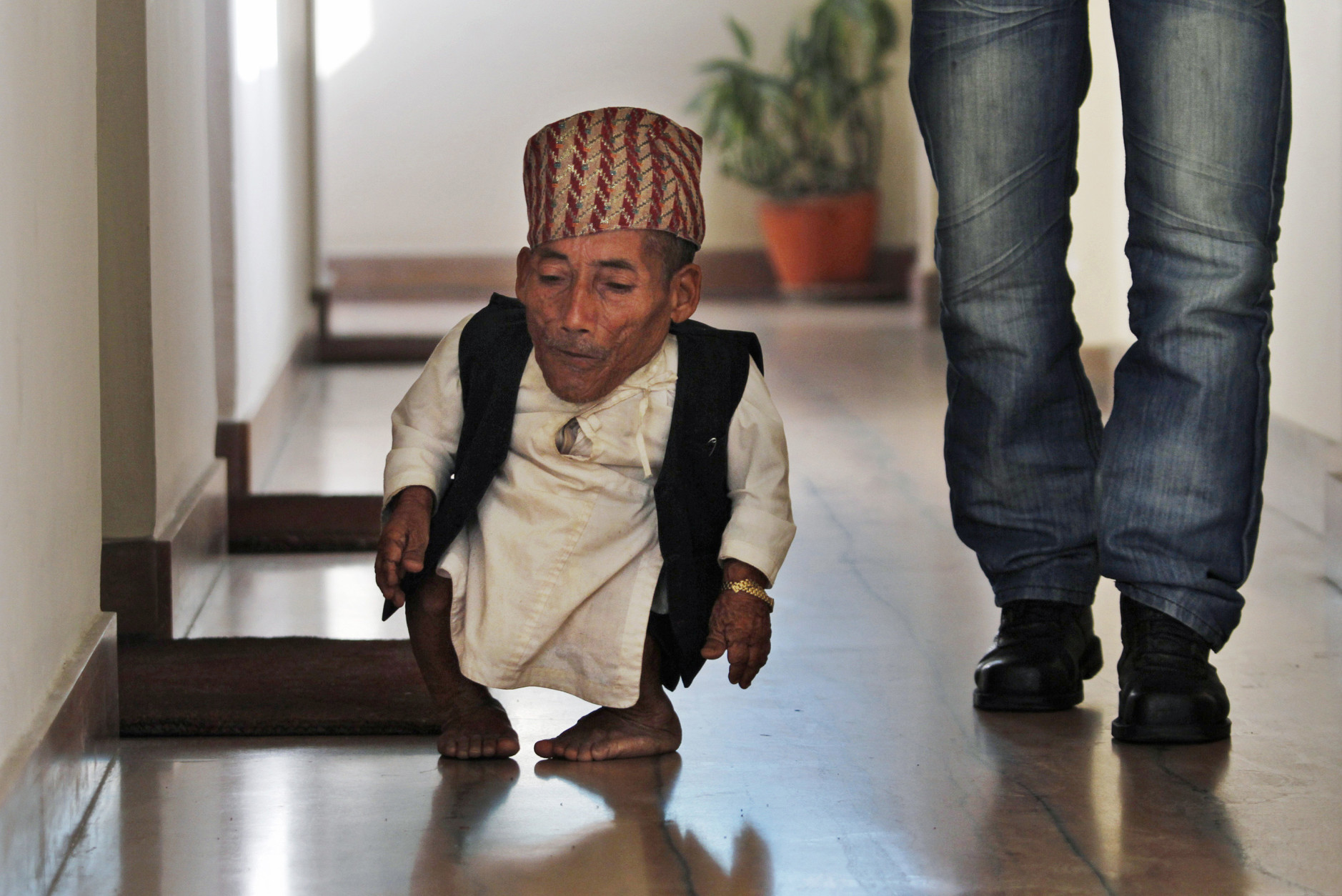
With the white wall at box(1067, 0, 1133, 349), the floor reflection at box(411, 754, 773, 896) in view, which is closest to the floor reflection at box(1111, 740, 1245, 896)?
the floor reflection at box(411, 754, 773, 896)

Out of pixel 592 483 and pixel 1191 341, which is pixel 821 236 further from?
pixel 592 483

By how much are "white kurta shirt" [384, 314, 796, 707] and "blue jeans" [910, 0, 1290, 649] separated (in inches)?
12.3

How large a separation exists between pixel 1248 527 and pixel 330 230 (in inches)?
254

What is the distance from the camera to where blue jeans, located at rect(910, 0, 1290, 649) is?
141cm

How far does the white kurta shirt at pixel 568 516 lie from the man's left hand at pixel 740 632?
2.2 inches

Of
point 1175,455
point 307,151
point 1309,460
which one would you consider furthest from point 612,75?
point 1175,455

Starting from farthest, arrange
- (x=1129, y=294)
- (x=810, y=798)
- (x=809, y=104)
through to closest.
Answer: (x=809, y=104) → (x=1129, y=294) → (x=810, y=798)

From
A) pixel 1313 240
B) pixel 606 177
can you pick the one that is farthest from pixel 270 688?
pixel 1313 240

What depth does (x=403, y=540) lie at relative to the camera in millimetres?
1298

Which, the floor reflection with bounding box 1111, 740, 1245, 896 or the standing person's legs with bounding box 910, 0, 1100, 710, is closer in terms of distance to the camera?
the floor reflection with bounding box 1111, 740, 1245, 896

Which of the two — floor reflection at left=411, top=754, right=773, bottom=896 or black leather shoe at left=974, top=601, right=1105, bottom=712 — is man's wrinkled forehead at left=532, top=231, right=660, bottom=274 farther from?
black leather shoe at left=974, top=601, right=1105, bottom=712

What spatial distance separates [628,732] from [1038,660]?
15.2 inches

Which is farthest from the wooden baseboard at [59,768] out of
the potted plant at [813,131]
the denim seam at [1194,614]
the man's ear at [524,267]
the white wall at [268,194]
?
the potted plant at [813,131]

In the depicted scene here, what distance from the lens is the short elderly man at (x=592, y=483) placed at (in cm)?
130
